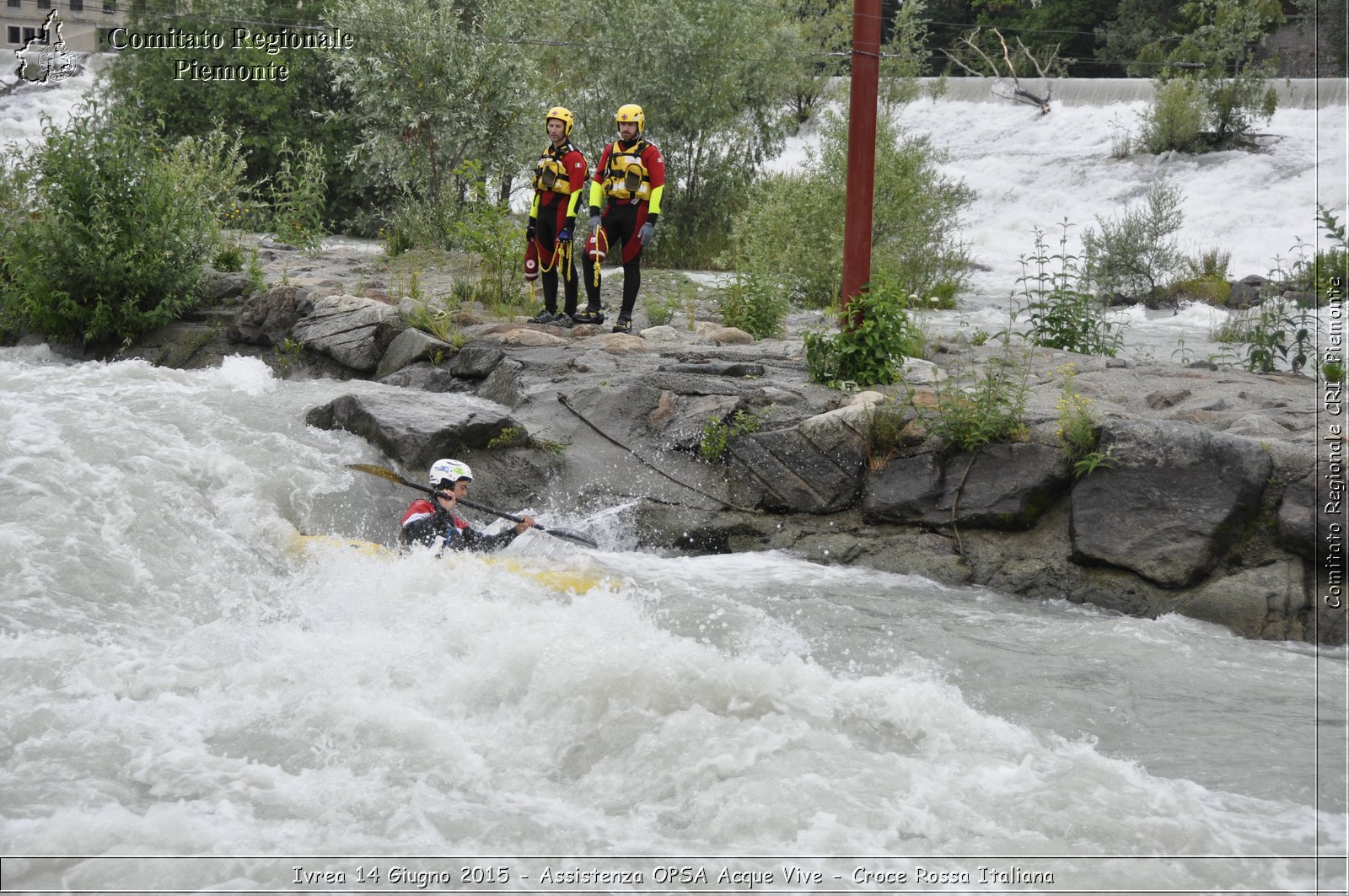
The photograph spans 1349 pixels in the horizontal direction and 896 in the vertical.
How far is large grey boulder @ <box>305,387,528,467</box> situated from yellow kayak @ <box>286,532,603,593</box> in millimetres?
1191

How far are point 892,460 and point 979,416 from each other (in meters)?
0.58

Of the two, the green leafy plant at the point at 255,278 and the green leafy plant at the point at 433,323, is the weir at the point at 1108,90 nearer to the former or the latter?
the green leafy plant at the point at 433,323

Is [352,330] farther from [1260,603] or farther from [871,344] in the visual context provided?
[1260,603]

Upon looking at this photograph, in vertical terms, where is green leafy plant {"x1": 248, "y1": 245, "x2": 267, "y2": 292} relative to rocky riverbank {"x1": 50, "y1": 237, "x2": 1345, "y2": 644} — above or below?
above

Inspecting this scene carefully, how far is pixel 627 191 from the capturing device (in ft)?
31.6

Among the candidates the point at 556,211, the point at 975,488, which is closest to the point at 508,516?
the point at 975,488

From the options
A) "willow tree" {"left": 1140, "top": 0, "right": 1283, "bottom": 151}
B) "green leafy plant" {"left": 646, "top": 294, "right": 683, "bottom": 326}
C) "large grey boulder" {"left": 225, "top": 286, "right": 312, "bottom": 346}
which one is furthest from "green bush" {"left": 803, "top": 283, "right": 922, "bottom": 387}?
"willow tree" {"left": 1140, "top": 0, "right": 1283, "bottom": 151}

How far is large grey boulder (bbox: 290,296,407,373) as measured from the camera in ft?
32.1

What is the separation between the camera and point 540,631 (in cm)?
547

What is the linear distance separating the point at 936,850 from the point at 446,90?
1283 cm

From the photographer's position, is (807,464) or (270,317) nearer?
(807,464)

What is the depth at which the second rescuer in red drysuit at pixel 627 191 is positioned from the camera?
946 cm

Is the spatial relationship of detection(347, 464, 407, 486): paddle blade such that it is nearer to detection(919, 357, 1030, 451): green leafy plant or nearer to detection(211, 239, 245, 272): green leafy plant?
detection(919, 357, 1030, 451): green leafy plant

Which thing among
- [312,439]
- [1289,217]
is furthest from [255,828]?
[1289,217]
